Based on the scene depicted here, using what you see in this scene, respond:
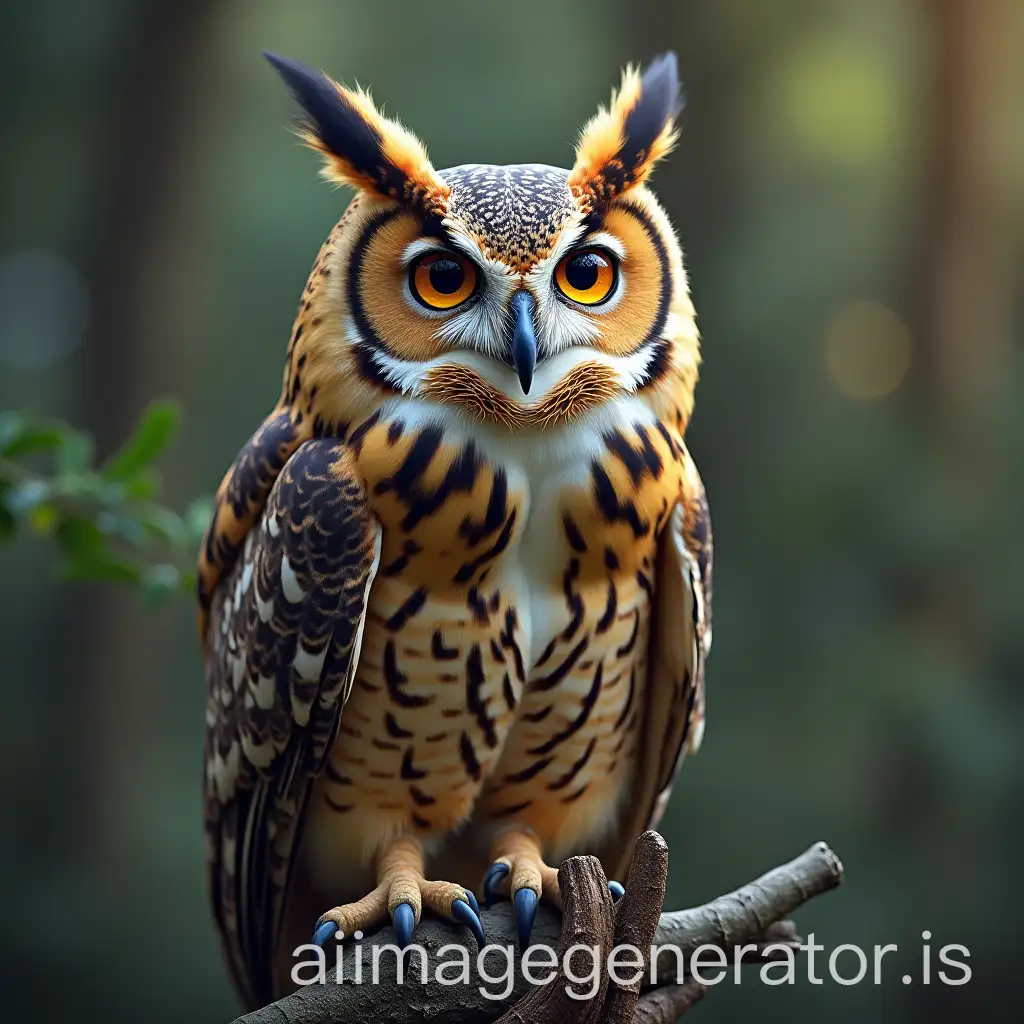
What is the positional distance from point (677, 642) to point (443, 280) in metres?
0.45

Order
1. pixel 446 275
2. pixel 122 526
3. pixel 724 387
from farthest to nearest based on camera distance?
pixel 724 387
pixel 122 526
pixel 446 275

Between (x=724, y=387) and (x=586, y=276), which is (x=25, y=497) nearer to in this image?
(x=586, y=276)

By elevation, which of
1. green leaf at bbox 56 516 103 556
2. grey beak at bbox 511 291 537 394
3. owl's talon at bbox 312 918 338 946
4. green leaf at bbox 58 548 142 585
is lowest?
owl's talon at bbox 312 918 338 946

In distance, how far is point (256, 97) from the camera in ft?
11.6

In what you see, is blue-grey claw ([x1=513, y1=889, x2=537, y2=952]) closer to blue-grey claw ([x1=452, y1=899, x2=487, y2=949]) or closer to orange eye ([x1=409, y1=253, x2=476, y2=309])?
blue-grey claw ([x1=452, y1=899, x2=487, y2=949])

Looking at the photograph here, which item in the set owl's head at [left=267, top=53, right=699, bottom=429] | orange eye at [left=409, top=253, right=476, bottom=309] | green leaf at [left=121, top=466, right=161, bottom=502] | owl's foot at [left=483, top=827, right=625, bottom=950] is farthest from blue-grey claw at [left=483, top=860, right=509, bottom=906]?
green leaf at [left=121, top=466, right=161, bottom=502]

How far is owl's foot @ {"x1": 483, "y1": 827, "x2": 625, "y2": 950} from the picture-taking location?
1.09 meters

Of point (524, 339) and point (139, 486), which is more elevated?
point (524, 339)

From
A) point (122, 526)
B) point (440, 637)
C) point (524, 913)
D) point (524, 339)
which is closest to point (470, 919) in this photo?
point (524, 913)

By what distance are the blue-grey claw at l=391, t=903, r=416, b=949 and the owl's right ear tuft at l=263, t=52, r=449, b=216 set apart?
0.64m

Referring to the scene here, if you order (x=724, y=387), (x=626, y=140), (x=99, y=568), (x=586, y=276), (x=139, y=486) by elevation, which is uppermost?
(x=626, y=140)

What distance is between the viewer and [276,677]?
1.15 meters

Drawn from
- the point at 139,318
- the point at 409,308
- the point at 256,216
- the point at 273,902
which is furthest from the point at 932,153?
the point at 273,902

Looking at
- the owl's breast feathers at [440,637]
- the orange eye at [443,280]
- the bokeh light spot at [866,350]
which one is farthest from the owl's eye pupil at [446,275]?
the bokeh light spot at [866,350]
